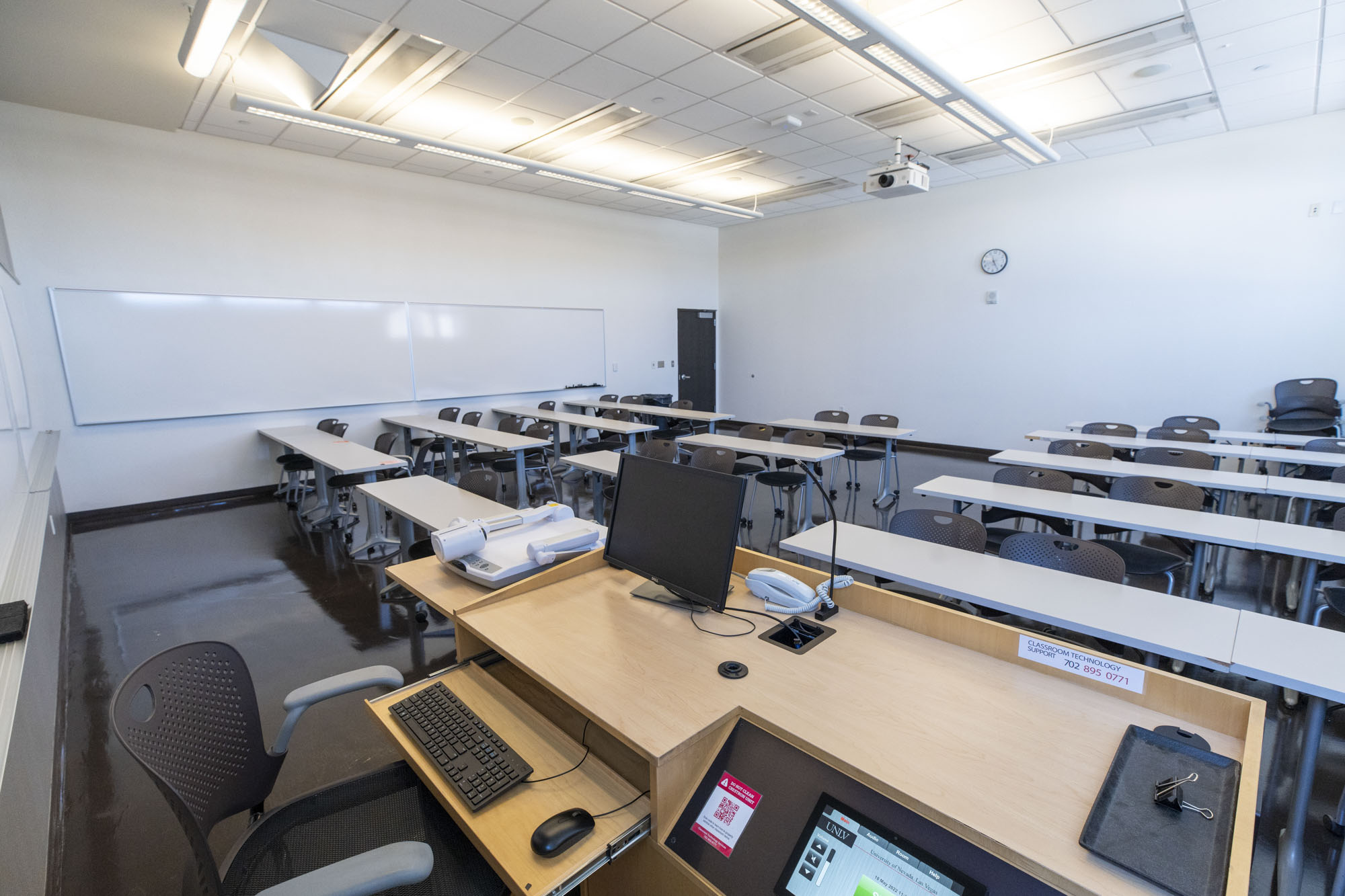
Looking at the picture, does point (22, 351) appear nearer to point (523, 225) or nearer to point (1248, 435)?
point (523, 225)

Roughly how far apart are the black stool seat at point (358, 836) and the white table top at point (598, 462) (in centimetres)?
279

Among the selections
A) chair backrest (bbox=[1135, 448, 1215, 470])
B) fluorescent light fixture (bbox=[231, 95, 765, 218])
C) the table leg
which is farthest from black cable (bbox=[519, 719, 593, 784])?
fluorescent light fixture (bbox=[231, 95, 765, 218])

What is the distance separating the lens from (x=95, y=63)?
3.86 meters

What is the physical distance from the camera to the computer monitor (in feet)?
4.68

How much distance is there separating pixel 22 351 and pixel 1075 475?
786 cm

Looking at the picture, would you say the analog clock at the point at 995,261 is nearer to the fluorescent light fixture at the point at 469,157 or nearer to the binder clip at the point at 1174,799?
the fluorescent light fixture at the point at 469,157

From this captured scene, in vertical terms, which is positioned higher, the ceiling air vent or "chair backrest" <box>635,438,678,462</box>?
the ceiling air vent

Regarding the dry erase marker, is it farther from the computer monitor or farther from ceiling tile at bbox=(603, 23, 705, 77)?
ceiling tile at bbox=(603, 23, 705, 77)

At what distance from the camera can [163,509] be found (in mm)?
5523

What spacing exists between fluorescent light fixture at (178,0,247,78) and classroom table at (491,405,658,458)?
12.3ft

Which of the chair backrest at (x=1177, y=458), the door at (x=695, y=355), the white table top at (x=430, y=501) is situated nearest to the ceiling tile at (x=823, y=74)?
the chair backrest at (x=1177, y=458)

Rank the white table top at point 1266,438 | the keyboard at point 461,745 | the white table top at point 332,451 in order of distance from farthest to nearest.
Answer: the white table top at point 1266,438 < the white table top at point 332,451 < the keyboard at point 461,745

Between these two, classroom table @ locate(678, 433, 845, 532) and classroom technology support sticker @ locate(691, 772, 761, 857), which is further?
classroom table @ locate(678, 433, 845, 532)

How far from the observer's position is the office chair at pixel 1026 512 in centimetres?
323
